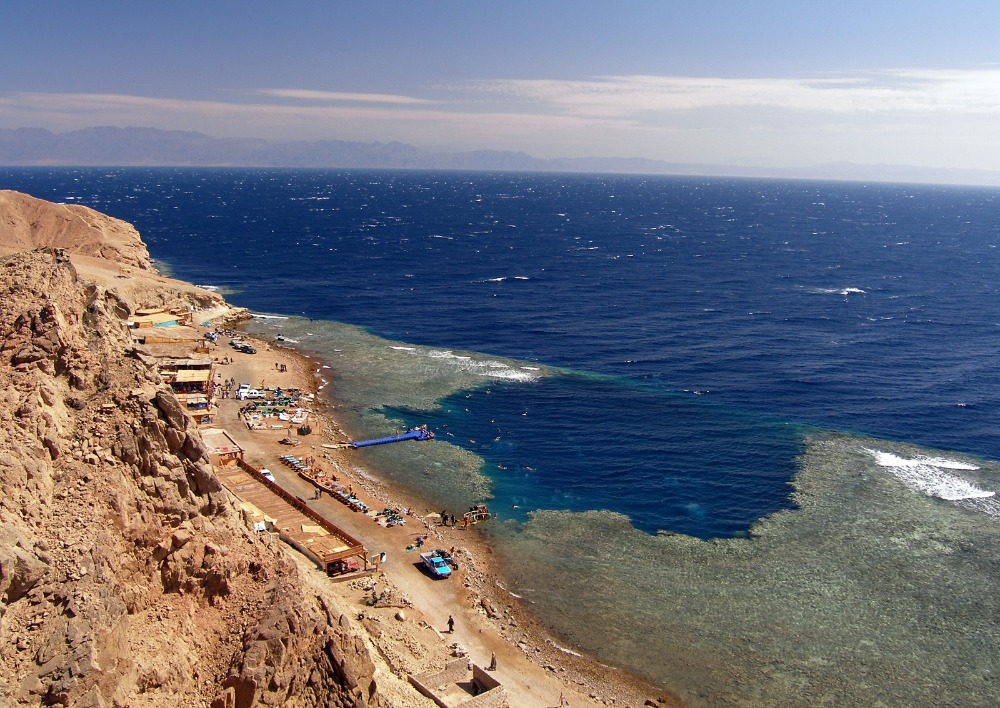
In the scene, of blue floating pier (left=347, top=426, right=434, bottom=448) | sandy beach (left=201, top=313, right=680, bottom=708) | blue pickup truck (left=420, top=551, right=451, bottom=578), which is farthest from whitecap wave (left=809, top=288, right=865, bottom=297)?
blue pickup truck (left=420, top=551, right=451, bottom=578)

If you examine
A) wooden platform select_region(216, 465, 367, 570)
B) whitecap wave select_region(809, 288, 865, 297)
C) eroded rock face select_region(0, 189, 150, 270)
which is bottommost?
wooden platform select_region(216, 465, 367, 570)

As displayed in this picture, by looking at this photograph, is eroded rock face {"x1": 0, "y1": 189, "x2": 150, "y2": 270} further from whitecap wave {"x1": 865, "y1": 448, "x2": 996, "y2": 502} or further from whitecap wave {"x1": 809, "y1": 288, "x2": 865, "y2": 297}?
whitecap wave {"x1": 809, "y1": 288, "x2": 865, "y2": 297}

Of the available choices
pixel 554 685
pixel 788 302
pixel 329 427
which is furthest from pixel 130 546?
pixel 788 302

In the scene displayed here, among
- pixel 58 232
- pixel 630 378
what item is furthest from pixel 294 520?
pixel 58 232

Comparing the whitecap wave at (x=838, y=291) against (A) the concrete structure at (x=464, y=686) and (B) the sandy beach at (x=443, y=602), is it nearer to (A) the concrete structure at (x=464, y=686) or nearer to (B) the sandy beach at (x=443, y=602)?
(B) the sandy beach at (x=443, y=602)

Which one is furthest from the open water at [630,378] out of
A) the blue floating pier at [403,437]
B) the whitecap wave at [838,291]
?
the blue floating pier at [403,437]
